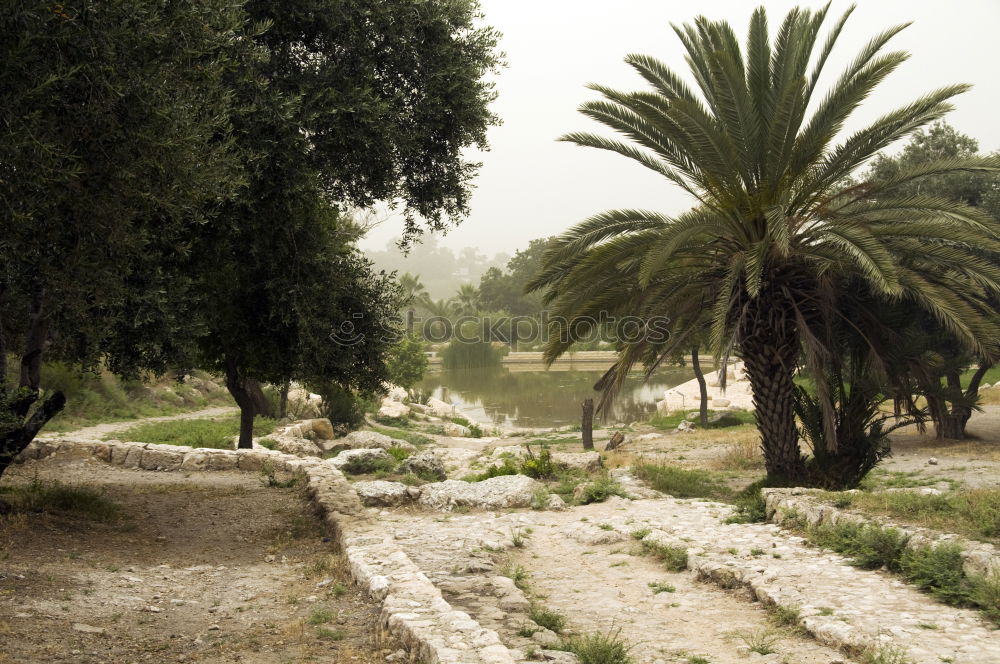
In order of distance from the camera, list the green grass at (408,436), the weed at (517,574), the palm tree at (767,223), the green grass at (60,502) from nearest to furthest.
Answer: the weed at (517,574) < the green grass at (60,502) < the palm tree at (767,223) < the green grass at (408,436)

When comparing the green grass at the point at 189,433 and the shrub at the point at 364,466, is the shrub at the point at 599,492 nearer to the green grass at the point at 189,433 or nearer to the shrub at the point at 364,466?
the shrub at the point at 364,466

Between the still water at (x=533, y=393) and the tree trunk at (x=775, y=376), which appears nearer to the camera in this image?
the tree trunk at (x=775, y=376)

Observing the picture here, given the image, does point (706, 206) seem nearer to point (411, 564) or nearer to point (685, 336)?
point (685, 336)

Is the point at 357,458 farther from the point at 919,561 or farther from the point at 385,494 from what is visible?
the point at 919,561

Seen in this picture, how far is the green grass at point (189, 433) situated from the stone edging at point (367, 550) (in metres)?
2.15

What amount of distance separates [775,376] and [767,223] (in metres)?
2.49

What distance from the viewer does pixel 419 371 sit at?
3444 centimetres

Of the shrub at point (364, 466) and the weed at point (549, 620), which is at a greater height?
the weed at point (549, 620)

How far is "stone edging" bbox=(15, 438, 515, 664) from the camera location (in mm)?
4969

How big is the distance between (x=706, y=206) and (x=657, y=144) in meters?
1.16

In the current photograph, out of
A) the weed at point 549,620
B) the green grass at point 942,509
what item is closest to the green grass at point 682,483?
the green grass at point 942,509

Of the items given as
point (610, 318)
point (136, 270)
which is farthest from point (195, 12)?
point (610, 318)

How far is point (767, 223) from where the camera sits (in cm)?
1047

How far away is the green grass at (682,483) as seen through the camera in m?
11.8
